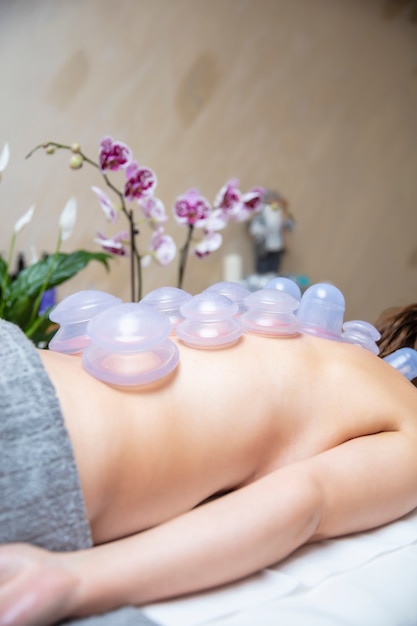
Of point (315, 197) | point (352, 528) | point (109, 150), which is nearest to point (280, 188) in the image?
point (315, 197)

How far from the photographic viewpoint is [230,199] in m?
1.34

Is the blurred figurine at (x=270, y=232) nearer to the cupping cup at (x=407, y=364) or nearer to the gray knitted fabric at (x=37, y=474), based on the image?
the cupping cup at (x=407, y=364)

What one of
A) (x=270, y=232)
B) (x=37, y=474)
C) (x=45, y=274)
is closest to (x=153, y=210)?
(x=45, y=274)

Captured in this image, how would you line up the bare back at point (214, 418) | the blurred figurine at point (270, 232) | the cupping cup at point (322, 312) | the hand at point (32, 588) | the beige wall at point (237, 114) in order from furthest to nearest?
the blurred figurine at point (270, 232), the beige wall at point (237, 114), the cupping cup at point (322, 312), the bare back at point (214, 418), the hand at point (32, 588)

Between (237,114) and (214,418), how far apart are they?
2280 millimetres

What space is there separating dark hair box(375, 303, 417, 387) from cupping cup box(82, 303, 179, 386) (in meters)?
0.64

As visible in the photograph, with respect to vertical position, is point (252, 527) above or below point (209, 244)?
below

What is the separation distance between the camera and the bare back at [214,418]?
0.56 m

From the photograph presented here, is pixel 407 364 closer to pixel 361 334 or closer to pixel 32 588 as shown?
pixel 361 334

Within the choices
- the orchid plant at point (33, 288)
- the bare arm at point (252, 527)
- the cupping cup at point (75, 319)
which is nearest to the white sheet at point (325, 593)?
the bare arm at point (252, 527)

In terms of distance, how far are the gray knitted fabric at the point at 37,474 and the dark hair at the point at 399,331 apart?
2.52ft

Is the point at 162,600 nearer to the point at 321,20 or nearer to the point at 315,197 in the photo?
the point at 315,197

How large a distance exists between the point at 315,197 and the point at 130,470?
2568 mm

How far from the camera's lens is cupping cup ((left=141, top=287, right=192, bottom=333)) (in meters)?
0.79
